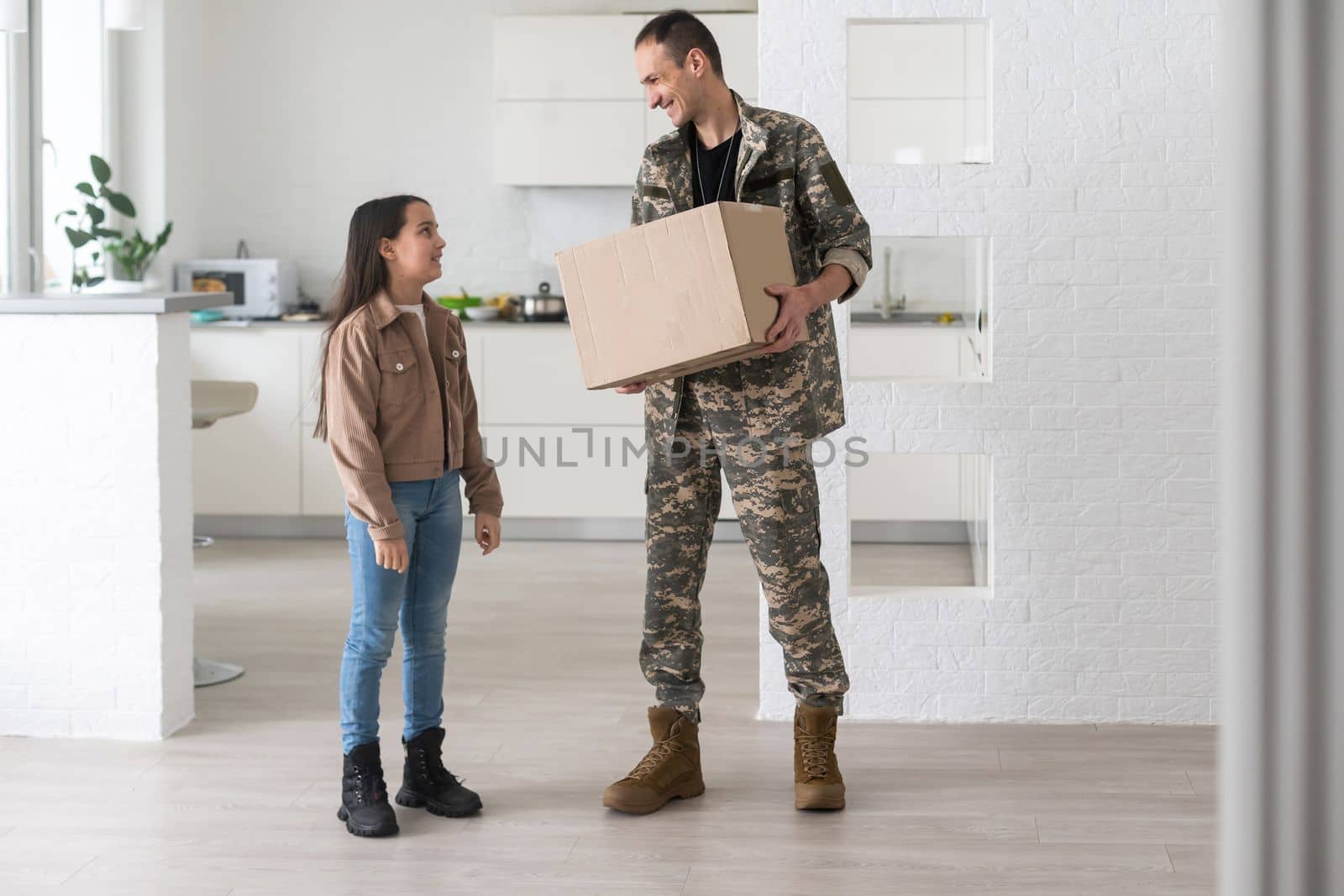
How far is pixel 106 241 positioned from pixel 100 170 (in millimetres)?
595

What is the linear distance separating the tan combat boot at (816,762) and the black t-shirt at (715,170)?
95 cm

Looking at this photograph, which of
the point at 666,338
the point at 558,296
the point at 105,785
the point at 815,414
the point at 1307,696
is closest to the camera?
the point at 1307,696

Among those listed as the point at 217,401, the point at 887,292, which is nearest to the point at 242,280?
the point at 217,401


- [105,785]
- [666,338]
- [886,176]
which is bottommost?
[105,785]

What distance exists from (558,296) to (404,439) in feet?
11.6

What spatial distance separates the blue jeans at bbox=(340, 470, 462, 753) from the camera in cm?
246

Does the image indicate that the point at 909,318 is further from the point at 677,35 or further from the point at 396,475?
the point at 396,475

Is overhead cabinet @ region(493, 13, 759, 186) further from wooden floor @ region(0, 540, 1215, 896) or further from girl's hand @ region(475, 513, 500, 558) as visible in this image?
girl's hand @ region(475, 513, 500, 558)

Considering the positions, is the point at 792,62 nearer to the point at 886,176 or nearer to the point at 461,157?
the point at 886,176

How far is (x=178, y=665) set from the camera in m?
3.13

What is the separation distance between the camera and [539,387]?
568 centimetres

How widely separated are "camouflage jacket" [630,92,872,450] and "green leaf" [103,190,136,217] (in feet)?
10.9

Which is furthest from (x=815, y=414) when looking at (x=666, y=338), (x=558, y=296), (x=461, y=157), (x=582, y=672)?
(x=461, y=157)

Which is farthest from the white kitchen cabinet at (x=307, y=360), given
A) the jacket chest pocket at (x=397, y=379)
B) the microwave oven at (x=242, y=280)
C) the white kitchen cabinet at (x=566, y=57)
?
the jacket chest pocket at (x=397, y=379)
